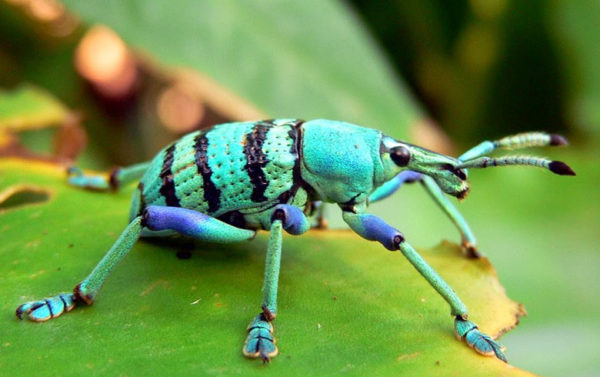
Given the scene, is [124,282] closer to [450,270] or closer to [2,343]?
[2,343]

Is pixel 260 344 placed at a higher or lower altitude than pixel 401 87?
higher

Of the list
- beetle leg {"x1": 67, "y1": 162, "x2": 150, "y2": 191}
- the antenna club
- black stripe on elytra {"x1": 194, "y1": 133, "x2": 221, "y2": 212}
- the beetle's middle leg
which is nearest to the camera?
the antenna club

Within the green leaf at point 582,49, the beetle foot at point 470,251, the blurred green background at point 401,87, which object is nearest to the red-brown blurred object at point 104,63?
the blurred green background at point 401,87

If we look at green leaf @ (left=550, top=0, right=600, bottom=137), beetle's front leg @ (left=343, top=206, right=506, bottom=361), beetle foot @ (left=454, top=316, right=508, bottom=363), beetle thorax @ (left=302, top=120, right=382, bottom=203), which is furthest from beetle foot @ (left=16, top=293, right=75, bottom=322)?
green leaf @ (left=550, top=0, right=600, bottom=137)

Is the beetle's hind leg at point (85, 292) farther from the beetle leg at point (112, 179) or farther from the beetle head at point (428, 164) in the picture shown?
the beetle head at point (428, 164)

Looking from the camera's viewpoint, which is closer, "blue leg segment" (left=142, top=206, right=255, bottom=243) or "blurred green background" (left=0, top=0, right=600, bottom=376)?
"blue leg segment" (left=142, top=206, right=255, bottom=243)

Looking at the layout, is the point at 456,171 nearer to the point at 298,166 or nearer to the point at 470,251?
the point at 470,251

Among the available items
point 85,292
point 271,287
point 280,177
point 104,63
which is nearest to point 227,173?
point 280,177

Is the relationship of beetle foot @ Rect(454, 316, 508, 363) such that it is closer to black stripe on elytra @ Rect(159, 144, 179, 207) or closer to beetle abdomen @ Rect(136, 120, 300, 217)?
beetle abdomen @ Rect(136, 120, 300, 217)
